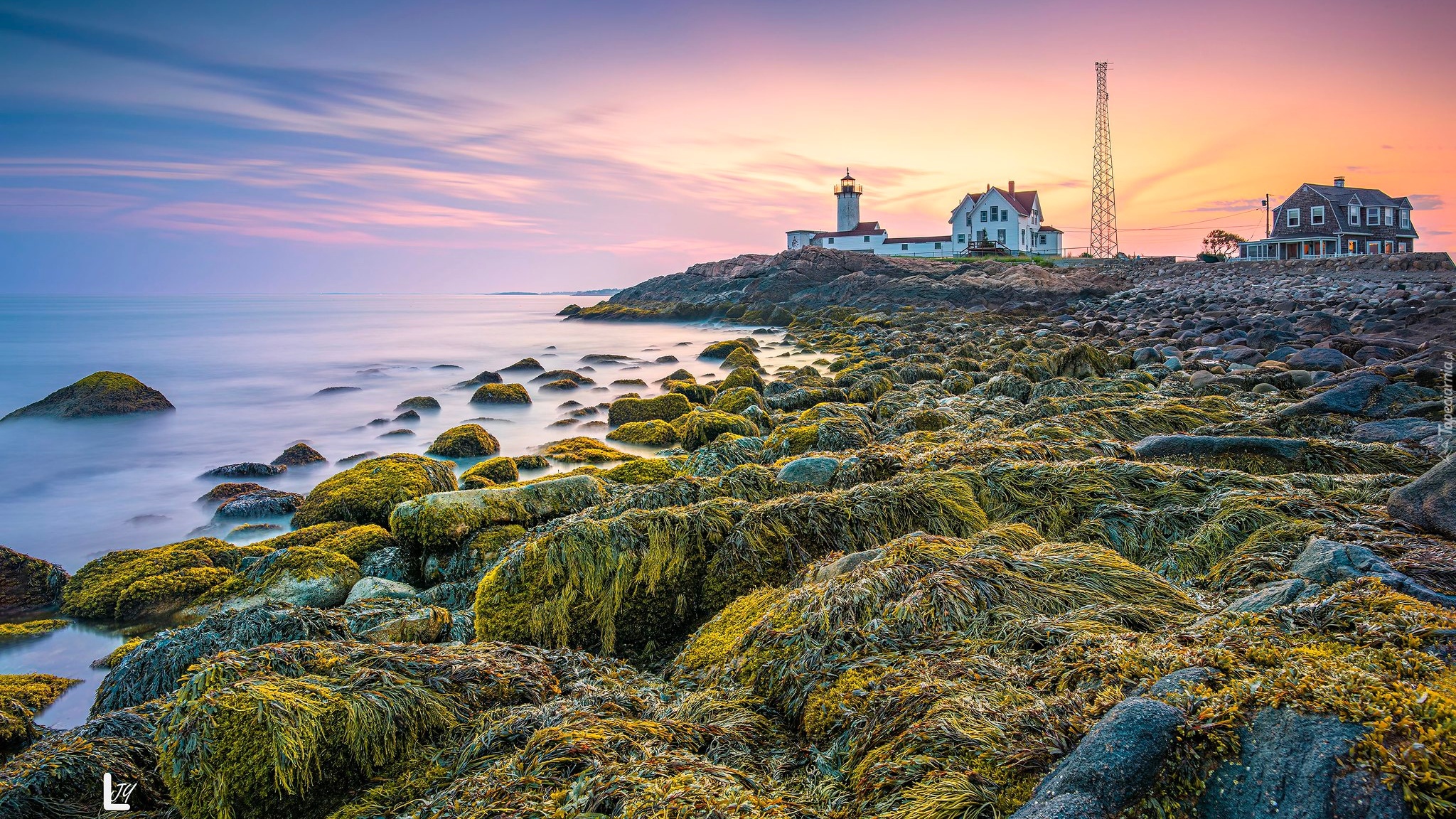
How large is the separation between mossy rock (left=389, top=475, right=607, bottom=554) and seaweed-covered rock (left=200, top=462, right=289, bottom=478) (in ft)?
16.7

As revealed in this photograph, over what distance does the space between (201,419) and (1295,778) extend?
17620 mm

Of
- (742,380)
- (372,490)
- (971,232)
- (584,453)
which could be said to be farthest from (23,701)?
(971,232)

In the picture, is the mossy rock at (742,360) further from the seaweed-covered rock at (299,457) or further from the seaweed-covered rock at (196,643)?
the seaweed-covered rock at (196,643)

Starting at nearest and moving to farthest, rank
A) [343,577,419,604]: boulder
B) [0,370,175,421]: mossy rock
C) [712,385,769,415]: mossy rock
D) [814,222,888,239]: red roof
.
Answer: [343,577,419,604]: boulder
[712,385,769,415]: mossy rock
[0,370,175,421]: mossy rock
[814,222,888,239]: red roof

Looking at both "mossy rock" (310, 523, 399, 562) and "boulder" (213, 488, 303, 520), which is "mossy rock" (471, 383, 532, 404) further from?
"mossy rock" (310, 523, 399, 562)

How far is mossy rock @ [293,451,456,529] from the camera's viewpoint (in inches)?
248

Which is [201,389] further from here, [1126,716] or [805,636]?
[1126,716]

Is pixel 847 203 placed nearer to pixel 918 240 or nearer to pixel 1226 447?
pixel 918 240

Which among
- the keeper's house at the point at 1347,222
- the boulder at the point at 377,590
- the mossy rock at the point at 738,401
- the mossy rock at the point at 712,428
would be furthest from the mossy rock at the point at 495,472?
the keeper's house at the point at 1347,222

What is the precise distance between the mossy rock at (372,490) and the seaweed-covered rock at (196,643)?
9.80 ft

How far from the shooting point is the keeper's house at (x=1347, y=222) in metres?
41.6

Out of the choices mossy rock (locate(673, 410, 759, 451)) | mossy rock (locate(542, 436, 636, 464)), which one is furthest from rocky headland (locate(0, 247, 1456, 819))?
mossy rock (locate(542, 436, 636, 464))

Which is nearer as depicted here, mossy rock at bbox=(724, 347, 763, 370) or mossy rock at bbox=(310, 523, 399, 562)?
mossy rock at bbox=(310, 523, 399, 562)

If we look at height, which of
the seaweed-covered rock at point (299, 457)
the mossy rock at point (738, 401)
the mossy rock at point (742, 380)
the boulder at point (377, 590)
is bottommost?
the boulder at point (377, 590)
